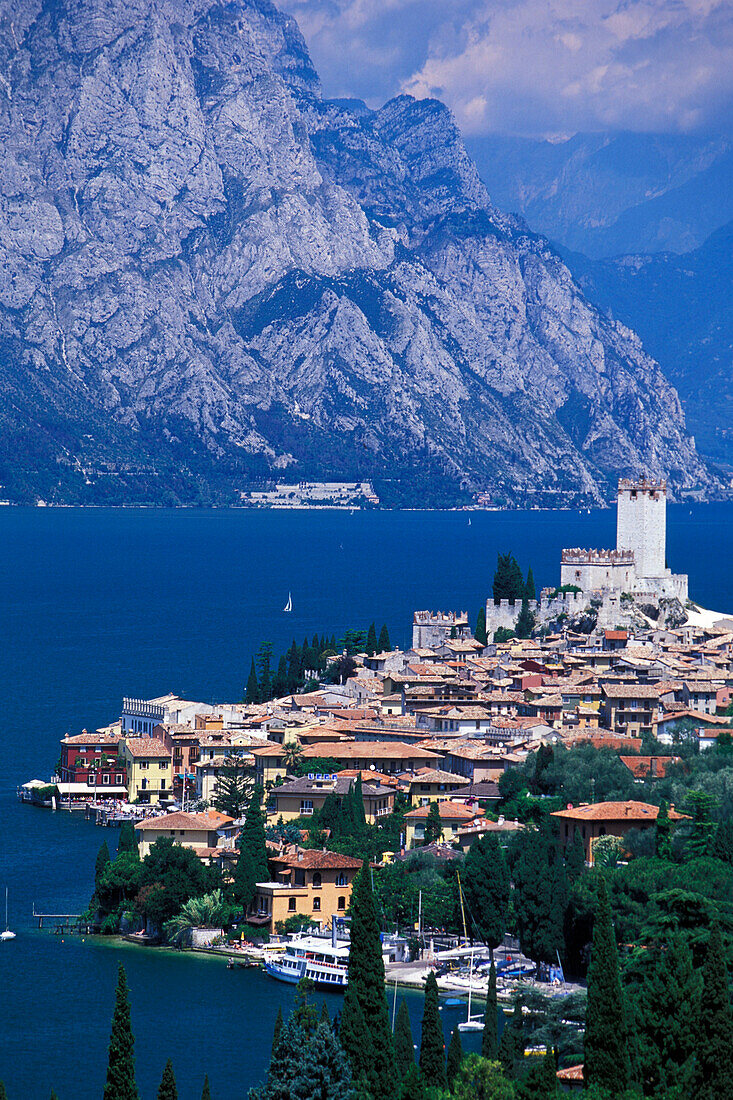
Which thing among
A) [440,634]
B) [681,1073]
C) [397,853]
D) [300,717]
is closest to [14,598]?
[440,634]

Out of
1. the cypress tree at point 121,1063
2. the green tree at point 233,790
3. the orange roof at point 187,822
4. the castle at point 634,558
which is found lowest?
the cypress tree at point 121,1063

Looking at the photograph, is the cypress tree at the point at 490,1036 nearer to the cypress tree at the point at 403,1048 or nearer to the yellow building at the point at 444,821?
the cypress tree at the point at 403,1048

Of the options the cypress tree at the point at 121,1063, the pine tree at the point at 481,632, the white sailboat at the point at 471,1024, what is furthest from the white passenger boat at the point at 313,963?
the pine tree at the point at 481,632

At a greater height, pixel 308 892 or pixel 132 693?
pixel 132 693

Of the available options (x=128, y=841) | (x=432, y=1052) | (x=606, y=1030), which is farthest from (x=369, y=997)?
(x=128, y=841)

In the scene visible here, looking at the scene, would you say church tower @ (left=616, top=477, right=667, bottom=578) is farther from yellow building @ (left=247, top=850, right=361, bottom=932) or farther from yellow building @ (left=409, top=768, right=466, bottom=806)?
yellow building @ (left=247, top=850, right=361, bottom=932)

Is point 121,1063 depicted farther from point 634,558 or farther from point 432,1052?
point 634,558

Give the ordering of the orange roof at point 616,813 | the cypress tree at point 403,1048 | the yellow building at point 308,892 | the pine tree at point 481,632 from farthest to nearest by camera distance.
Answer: the pine tree at point 481,632, the orange roof at point 616,813, the yellow building at point 308,892, the cypress tree at point 403,1048
